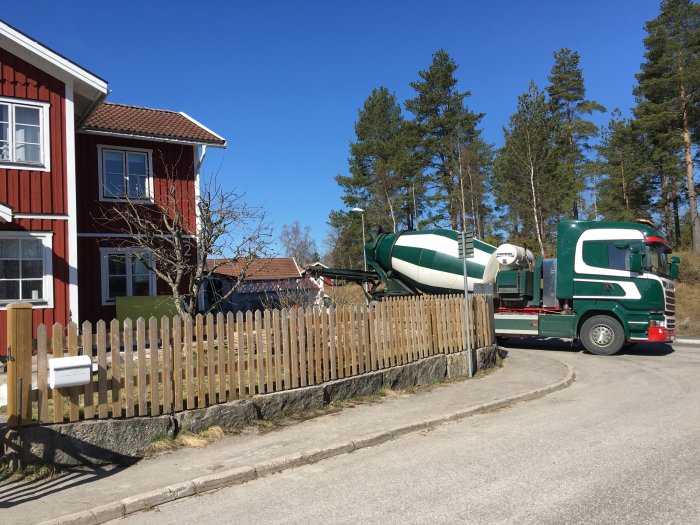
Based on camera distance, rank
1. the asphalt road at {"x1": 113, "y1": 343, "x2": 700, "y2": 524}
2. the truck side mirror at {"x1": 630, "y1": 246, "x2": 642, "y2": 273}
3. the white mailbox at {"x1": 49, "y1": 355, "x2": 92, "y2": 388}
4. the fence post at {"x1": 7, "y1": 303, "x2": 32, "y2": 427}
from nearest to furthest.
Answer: the asphalt road at {"x1": 113, "y1": 343, "x2": 700, "y2": 524}, the fence post at {"x1": 7, "y1": 303, "x2": 32, "y2": 427}, the white mailbox at {"x1": 49, "y1": 355, "x2": 92, "y2": 388}, the truck side mirror at {"x1": 630, "y1": 246, "x2": 642, "y2": 273}

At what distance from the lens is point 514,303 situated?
16453mm

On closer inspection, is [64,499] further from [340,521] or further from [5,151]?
[5,151]

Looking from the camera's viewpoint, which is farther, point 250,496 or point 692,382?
point 692,382

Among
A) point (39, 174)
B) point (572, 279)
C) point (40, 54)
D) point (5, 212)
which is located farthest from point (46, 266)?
point (572, 279)

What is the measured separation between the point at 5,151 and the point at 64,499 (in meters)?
10.2

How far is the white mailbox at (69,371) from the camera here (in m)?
5.40

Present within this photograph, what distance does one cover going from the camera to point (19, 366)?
5395 millimetres

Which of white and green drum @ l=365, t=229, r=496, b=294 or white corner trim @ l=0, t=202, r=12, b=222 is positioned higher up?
white corner trim @ l=0, t=202, r=12, b=222

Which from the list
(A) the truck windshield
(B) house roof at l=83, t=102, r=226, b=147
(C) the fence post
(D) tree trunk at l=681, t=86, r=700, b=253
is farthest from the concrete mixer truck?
(D) tree trunk at l=681, t=86, r=700, b=253

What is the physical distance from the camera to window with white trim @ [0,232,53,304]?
1211cm

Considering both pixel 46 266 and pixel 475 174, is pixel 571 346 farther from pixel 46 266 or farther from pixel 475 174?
pixel 475 174

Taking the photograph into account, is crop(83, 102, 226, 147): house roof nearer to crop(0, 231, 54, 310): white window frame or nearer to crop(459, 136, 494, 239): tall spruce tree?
crop(0, 231, 54, 310): white window frame

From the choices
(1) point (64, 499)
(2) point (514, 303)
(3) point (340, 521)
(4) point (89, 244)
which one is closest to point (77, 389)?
(1) point (64, 499)

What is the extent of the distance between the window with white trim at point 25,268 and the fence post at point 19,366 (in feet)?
25.1
